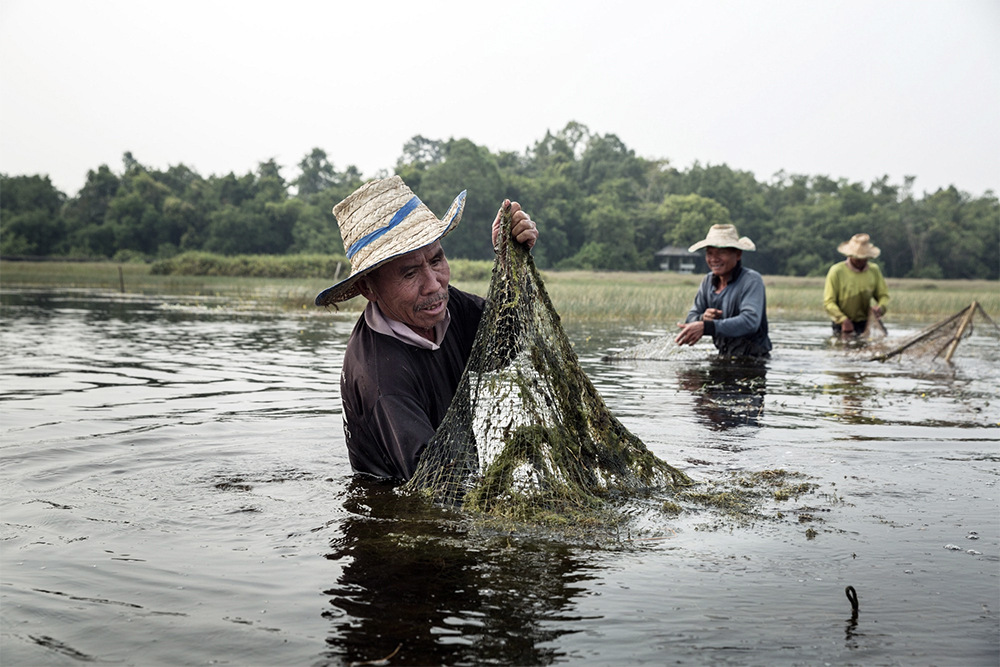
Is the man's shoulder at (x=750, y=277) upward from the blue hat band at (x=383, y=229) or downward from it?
downward

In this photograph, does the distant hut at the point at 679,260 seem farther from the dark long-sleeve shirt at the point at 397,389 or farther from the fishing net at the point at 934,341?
the dark long-sleeve shirt at the point at 397,389

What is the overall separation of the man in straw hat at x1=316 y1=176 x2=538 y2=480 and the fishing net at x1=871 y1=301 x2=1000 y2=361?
7635mm

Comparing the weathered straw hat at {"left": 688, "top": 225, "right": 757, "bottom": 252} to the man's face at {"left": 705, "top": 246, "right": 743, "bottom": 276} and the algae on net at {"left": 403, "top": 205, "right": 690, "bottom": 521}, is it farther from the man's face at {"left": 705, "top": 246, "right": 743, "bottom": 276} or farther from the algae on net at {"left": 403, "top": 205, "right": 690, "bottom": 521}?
the algae on net at {"left": 403, "top": 205, "right": 690, "bottom": 521}

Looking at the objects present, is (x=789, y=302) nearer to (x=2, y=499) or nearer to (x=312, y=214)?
(x=2, y=499)

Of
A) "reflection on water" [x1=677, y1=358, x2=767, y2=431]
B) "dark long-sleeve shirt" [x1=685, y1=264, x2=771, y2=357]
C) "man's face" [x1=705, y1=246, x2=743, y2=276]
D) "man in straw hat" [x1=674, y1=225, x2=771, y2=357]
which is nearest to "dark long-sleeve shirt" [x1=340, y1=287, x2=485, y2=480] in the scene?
"reflection on water" [x1=677, y1=358, x2=767, y2=431]

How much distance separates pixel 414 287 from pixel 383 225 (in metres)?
0.29

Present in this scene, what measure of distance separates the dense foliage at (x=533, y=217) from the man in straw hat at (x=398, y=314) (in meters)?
58.4

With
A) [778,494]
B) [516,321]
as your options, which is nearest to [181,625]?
[516,321]

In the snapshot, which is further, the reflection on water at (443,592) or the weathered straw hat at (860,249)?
the weathered straw hat at (860,249)

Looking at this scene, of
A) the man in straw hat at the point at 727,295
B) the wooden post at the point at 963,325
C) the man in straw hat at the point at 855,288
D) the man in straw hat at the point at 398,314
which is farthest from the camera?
the man in straw hat at the point at 855,288

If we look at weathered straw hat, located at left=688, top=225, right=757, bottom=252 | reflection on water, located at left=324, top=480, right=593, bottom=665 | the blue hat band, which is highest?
weathered straw hat, located at left=688, top=225, right=757, bottom=252

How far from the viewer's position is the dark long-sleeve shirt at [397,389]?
11.9ft

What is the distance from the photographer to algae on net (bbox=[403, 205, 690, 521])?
347 cm

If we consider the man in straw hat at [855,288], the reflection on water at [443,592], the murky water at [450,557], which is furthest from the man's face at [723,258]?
the reflection on water at [443,592]
